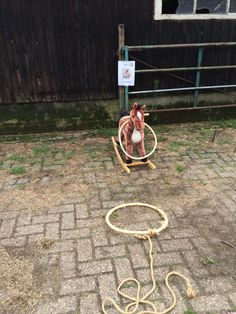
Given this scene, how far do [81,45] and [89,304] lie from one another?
4.90 m

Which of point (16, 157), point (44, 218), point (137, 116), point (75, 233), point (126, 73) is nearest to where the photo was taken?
point (75, 233)

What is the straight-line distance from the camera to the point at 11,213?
402 cm

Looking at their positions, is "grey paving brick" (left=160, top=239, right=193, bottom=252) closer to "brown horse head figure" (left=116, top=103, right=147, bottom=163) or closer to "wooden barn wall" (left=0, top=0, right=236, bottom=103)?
"brown horse head figure" (left=116, top=103, right=147, bottom=163)

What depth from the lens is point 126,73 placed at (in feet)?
19.9

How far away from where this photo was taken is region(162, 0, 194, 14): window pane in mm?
6138

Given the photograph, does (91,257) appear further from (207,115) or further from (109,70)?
(207,115)

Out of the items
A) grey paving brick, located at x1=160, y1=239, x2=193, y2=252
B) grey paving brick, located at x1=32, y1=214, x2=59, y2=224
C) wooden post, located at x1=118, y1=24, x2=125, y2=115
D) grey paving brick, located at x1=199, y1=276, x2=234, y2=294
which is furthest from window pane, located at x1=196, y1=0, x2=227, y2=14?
grey paving brick, located at x1=199, y1=276, x2=234, y2=294

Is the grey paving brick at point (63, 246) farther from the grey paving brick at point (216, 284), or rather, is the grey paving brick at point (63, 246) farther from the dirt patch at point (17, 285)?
the grey paving brick at point (216, 284)

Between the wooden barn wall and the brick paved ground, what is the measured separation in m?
2.24

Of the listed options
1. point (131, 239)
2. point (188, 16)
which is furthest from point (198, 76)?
point (131, 239)

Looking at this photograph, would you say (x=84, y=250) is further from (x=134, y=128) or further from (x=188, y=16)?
(x=188, y=16)

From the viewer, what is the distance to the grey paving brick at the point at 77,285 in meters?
2.86

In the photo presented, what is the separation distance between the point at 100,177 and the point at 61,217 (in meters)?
1.14

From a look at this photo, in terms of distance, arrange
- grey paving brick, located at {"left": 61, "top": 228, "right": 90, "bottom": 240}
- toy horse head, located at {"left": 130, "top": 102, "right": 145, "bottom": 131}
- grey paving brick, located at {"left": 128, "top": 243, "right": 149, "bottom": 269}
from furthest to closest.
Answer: toy horse head, located at {"left": 130, "top": 102, "right": 145, "bottom": 131}, grey paving brick, located at {"left": 61, "top": 228, "right": 90, "bottom": 240}, grey paving brick, located at {"left": 128, "top": 243, "right": 149, "bottom": 269}
